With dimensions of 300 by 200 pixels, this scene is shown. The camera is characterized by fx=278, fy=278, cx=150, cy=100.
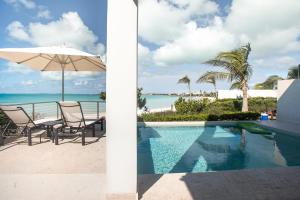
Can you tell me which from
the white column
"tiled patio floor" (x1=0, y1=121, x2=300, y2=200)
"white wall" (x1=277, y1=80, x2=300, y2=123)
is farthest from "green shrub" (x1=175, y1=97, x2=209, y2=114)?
the white column

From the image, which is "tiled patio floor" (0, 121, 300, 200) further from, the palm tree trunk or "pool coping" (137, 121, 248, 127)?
the palm tree trunk

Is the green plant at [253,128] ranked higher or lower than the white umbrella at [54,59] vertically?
lower

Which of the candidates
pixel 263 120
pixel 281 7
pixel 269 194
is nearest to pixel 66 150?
pixel 269 194

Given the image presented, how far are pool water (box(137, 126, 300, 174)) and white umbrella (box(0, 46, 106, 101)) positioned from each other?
133 inches

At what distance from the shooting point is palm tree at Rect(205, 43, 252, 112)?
693 inches

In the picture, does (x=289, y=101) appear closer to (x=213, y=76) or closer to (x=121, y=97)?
(x=213, y=76)

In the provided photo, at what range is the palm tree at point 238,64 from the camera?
17594 millimetres

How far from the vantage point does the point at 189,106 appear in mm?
16328

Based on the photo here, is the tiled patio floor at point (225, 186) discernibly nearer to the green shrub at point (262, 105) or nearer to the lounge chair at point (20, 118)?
the lounge chair at point (20, 118)

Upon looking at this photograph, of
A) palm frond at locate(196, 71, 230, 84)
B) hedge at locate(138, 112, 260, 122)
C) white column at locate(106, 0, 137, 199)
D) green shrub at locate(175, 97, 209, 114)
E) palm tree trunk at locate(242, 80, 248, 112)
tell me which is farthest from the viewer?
palm frond at locate(196, 71, 230, 84)

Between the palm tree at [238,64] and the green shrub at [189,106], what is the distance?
2848 mm

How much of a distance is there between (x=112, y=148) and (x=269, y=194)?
2473 millimetres

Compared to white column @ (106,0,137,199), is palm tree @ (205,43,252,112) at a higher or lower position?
higher

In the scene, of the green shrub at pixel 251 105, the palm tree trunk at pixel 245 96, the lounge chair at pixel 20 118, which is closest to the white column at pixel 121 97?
the lounge chair at pixel 20 118
